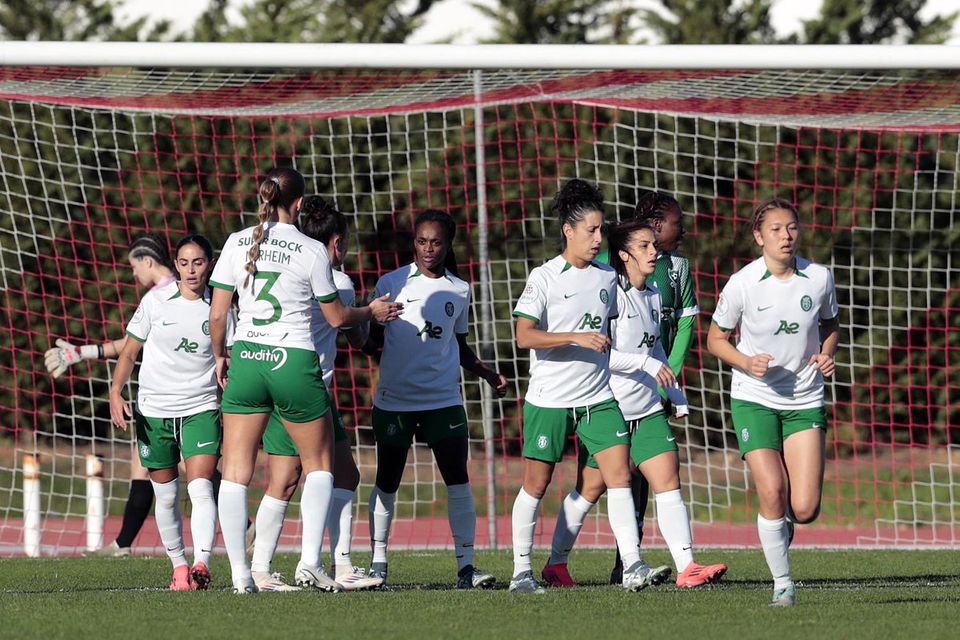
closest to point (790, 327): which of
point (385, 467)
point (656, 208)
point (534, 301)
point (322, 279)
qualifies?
point (534, 301)

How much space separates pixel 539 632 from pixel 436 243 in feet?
8.17

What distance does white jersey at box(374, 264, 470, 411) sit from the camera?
769cm

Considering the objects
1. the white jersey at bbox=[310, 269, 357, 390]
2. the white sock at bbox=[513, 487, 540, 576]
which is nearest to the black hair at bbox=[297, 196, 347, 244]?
the white jersey at bbox=[310, 269, 357, 390]

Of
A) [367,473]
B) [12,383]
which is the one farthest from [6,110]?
[367,473]

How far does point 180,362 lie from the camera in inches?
309

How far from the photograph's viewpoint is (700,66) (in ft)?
32.8

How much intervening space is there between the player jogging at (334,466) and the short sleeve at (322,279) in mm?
293

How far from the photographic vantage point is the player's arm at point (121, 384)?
793 centimetres

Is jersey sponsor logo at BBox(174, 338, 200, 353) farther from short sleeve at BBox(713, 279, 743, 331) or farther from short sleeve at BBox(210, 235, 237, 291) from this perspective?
short sleeve at BBox(713, 279, 743, 331)

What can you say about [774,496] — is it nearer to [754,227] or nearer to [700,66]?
[754,227]

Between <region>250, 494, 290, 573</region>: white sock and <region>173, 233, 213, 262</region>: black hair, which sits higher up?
<region>173, 233, 213, 262</region>: black hair

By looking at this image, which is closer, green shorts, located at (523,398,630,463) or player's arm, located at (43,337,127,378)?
green shorts, located at (523,398,630,463)

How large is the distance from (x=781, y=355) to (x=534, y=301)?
1.22m

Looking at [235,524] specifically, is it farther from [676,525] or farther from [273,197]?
[676,525]
